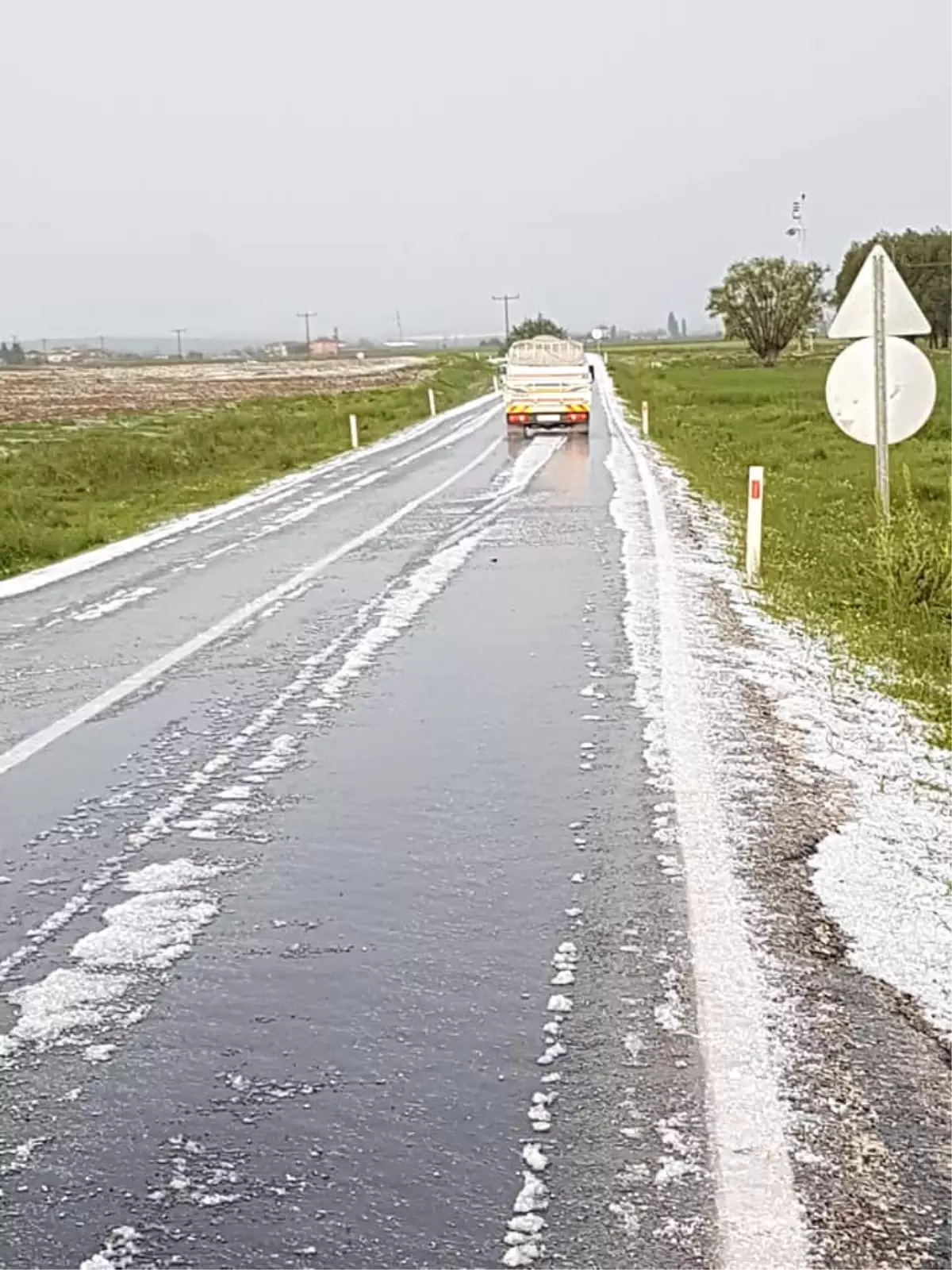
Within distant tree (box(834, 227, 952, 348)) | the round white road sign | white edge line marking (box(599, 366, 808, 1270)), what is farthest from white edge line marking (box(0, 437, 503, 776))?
distant tree (box(834, 227, 952, 348))

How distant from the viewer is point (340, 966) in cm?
437

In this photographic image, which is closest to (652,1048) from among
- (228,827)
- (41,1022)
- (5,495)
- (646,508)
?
(41,1022)

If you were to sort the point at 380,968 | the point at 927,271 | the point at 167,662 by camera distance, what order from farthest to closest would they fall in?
the point at 927,271 → the point at 167,662 → the point at 380,968

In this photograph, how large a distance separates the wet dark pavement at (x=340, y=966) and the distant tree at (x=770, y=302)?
94819 millimetres

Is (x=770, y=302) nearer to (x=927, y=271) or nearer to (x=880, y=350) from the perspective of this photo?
(x=927, y=271)

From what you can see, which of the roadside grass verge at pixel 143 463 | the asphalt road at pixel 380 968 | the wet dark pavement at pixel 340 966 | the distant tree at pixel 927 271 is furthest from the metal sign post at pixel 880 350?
the distant tree at pixel 927 271

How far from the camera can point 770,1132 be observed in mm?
3293

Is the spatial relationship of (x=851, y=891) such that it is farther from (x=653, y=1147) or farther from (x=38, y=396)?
(x=38, y=396)

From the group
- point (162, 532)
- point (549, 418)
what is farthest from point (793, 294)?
point (162, 532)

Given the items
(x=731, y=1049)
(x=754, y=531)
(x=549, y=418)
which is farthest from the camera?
(x=549, y=418)

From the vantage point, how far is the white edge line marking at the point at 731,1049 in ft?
9.59

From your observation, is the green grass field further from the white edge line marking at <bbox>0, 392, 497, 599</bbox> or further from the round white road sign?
the white edge line marking at <bbox>0, 392, 497, 599</bbox>

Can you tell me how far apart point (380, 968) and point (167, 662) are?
5.14 m

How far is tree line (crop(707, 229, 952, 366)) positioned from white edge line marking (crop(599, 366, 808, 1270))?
9530 cm
